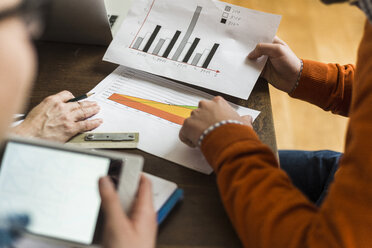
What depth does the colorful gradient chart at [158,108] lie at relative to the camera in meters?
0.72

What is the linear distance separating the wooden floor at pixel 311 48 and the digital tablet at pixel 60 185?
1.09 metres

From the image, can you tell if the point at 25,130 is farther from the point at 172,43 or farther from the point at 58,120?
the point at 172,43

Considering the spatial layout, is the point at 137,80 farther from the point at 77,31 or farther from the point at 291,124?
the point at 291,124

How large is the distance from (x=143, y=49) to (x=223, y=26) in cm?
19

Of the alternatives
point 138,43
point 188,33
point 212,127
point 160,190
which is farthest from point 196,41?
point 160,190

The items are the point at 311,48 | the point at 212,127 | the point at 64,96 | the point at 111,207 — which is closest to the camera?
the point at 111,207

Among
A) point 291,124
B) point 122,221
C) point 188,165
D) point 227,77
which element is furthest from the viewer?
point 291,124

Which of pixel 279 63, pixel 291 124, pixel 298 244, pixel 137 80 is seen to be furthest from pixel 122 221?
pixel 291 124

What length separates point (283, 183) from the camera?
56 centimetres

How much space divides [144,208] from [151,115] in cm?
25

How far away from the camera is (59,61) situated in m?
0.82

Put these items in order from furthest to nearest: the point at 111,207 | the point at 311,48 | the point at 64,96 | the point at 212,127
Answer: the point at 311,48
the point at 64,96
the point at 212,127
the point at 111,207

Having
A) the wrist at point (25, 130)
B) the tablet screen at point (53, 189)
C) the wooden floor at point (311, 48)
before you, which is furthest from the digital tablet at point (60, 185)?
the wooden floor at point (311, 48)

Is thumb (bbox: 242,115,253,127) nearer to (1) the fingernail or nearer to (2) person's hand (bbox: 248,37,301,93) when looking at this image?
(2) person's hand (bbox: 248,37,301,93)
